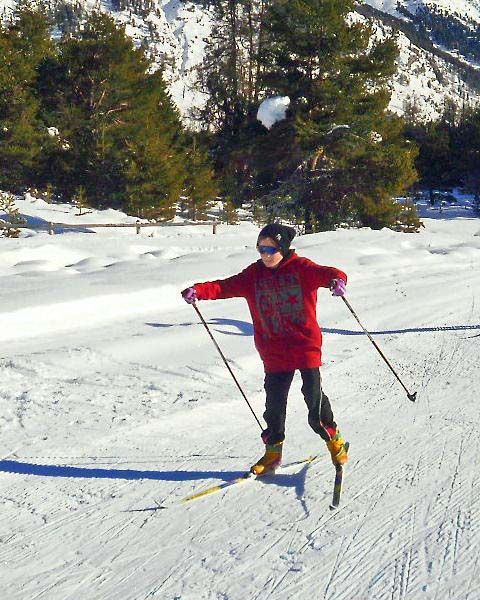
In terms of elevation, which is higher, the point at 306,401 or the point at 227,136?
the point at 227,136

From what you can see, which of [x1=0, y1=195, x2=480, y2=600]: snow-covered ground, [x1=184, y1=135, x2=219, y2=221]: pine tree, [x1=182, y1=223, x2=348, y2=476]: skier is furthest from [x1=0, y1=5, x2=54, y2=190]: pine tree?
[x1=182, y1=223, x2=348, y2=476]: skier

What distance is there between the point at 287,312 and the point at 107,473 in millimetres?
1675

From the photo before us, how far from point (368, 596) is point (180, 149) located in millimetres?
30784

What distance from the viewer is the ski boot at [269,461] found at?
15.0ft

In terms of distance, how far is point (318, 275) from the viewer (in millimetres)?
4266

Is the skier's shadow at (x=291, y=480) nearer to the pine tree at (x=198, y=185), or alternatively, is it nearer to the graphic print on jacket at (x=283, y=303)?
the graphic print on jacket at (x=283, y=303)

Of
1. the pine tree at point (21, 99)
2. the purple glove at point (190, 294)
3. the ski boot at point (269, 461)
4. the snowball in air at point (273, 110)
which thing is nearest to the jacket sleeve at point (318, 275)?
the purple glove at point (190, 294)

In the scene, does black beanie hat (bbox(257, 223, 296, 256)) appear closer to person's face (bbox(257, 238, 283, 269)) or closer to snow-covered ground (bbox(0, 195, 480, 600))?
person's face (bbox(257, 238, 283, 269))

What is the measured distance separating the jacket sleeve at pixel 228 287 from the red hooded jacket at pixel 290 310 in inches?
3.2

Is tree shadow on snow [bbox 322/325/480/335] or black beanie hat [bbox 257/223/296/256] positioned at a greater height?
black beanie hat [bbox 257/223/296/256]

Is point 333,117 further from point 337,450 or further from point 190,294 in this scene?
point 337,450

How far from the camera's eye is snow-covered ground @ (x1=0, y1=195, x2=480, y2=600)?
3.40 meters

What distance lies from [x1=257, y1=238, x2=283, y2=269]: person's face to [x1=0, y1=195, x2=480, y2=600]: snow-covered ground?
145 centimetres

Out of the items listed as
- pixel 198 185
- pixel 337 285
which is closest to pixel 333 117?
pixel 198 185
